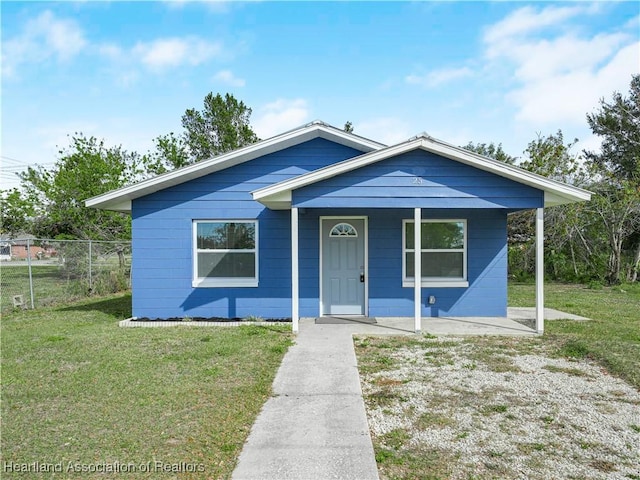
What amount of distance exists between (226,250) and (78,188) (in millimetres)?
11855

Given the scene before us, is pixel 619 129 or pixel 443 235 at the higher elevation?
pixel 619 129

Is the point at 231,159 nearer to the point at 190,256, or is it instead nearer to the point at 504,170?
the point at 190,256

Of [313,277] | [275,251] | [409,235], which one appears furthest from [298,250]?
[409,235]

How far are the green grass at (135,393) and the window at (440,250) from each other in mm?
3500

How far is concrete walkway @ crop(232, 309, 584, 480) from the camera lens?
3.14 meters

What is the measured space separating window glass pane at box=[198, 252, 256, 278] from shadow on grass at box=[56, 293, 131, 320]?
246 centimetres

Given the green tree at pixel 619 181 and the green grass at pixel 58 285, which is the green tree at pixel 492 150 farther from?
the green grass at pixel 58 285

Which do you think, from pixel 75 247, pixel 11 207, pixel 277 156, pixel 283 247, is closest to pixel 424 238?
pixel 283 247

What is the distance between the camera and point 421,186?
793 cm

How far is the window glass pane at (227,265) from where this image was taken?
31.1 feet

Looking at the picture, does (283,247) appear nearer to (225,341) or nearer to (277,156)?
(277,156)

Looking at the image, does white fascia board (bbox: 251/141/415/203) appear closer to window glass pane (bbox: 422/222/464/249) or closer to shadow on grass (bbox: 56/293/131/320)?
window glass pane (bbox: 422/222/464/249)

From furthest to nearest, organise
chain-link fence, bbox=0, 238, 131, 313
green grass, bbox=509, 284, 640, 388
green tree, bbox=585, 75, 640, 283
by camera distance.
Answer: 1. green tree, bbox=585, 75, 640, 283
2. chain-link fence, bbox=0, 238, 131, 313
3. green grass, bbox=509, 284, 640, 388

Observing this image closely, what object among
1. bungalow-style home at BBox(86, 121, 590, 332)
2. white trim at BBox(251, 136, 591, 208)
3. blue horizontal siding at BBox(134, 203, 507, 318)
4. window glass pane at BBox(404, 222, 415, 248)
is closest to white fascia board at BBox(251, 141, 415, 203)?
white trim at BBox(251, 136, 591, 208)
